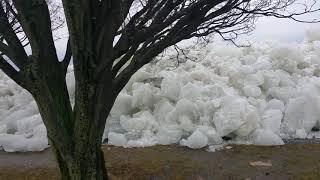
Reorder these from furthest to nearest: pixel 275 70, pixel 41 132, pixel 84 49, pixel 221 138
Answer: pixel 275 70 → pixel 41 132 → pixel 221 138 → pixel 84 49

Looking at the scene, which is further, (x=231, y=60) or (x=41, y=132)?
(x=231, y=60)

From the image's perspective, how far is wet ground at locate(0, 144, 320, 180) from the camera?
6.10m

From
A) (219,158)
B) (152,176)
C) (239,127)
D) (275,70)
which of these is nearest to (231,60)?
(275,70)

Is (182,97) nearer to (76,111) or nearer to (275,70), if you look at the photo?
(275,70)

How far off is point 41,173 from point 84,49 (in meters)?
3.28

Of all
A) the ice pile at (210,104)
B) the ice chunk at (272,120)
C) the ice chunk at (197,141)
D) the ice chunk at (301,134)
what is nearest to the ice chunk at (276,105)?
the ice pile at (210,104)

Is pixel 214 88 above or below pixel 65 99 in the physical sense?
above

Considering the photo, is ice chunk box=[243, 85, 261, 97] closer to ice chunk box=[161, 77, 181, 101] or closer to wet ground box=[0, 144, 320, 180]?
ice chunk box=[161, 77, 181, 101]

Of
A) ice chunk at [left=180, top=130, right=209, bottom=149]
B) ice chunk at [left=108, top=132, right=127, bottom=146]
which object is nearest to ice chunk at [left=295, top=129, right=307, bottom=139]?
ice chunk at [left=180, top=130, right=209, bottom=149]

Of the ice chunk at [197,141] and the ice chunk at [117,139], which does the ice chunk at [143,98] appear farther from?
the ice chunk at [197,141]

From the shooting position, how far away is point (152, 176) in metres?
6.04

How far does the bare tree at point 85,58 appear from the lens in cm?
391

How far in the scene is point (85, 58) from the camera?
12.7ft

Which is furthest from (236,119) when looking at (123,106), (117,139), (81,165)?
(81,165)
